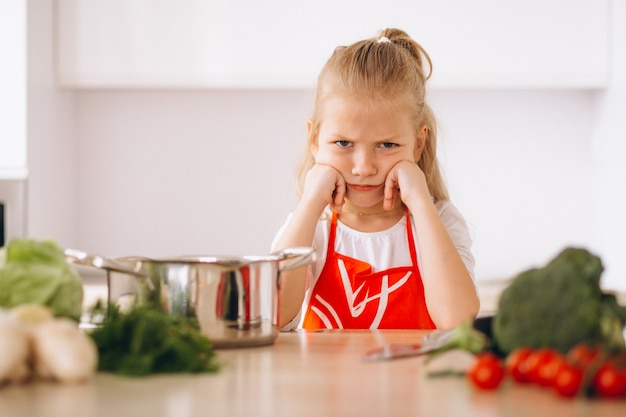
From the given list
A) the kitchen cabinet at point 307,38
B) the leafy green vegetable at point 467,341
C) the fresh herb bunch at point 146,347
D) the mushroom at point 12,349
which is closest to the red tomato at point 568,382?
the leafy green vegetable at point 467,341

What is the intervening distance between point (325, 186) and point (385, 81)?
0.24 metres

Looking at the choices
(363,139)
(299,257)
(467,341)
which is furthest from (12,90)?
(467,341)

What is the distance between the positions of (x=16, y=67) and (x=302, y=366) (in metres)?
2.30

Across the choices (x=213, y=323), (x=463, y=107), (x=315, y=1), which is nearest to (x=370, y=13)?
(x=315, y=1)

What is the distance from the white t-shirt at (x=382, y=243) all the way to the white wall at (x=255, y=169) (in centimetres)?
155

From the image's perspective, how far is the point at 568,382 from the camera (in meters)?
0.78

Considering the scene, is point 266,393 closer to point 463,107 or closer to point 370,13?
point 370,13

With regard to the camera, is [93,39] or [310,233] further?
[93,39]

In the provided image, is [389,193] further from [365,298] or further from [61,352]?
[61,352]

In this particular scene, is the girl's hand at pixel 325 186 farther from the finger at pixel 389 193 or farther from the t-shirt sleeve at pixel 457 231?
the t-shirt sleeve at pixel 457 231

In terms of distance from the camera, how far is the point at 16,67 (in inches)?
117

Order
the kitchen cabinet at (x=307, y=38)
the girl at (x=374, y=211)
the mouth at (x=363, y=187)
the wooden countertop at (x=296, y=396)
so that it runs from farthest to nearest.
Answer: the kitchen cabinet at (x=307, y=38)
the mouth at (x=363, y=187)
the girl at (x=374, y=211)
the wooden countertop at (x=296, y=396)

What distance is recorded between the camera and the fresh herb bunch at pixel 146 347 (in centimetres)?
90

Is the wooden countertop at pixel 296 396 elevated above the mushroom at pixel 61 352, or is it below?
below
